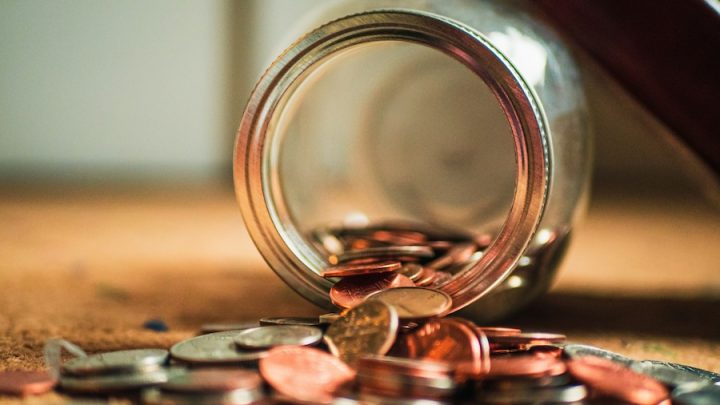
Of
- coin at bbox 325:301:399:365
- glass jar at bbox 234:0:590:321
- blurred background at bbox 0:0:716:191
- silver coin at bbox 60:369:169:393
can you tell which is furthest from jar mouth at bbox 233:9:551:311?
blurred background at bbox 0:0:716:191

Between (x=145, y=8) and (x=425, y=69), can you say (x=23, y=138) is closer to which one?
(x=145, y=8)

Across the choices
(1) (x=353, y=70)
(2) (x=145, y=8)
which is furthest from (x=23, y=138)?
(1) (x=353, y=70)

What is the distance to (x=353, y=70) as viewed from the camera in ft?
4.60

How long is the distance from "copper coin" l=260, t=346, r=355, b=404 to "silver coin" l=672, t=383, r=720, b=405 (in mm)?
285

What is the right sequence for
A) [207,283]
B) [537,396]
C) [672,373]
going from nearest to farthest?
[537,396] < [672,373] < [207,283]

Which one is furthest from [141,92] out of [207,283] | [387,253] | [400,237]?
[387,253]

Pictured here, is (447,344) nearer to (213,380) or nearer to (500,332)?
(500,332)

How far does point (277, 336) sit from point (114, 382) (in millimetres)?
155

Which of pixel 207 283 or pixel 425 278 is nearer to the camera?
pixel 425 278

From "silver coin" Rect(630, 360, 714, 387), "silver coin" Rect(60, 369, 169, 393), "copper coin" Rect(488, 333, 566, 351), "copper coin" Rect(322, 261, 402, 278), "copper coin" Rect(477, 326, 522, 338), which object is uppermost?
"copper coin" Rect(322, 261, 402, 278)

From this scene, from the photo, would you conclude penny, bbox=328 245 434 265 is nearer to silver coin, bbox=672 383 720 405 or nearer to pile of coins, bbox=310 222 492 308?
pile of coins, bbox=310 222 492 308

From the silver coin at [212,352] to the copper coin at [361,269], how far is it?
0.12 m

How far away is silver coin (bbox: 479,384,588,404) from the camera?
585 millimetres

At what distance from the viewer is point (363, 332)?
0.68 meters
